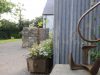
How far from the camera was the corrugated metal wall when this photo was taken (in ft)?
25.5

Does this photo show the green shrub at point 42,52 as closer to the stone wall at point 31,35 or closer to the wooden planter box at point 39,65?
the wooden planter box at point 39,65

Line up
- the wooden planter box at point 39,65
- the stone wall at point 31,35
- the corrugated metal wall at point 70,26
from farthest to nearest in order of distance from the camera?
the stone wall at point 31,35 < the wooden planter box at point 39,65 < the corrugated metal wall at point 70,26

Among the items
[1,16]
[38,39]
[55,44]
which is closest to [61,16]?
[55,44]

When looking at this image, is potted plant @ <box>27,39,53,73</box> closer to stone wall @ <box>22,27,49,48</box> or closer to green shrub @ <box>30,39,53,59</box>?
Answer: green shrub @ <box>30,39,53,59</box>

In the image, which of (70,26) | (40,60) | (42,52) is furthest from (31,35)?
(70,26)

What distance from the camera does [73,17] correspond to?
7859mm

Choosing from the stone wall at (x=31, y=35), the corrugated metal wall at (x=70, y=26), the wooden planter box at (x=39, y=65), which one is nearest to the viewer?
the corrugated metal wall at (x=70, y=26)

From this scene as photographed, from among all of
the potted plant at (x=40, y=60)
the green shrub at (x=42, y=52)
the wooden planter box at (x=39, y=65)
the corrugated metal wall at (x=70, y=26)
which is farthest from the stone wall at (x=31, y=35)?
the corrugated metal wall at (x=70, y=26)

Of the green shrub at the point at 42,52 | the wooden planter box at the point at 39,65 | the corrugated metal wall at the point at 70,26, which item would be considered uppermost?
the corrugated metal wall at the point at 70,26

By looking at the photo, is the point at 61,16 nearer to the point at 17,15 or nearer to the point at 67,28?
the point at 67,28

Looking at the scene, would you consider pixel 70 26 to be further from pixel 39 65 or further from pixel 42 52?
pixel 39 65

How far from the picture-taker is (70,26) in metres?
7.89

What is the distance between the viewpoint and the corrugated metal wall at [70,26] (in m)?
7.77

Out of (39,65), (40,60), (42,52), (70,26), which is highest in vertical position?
(70,26)
